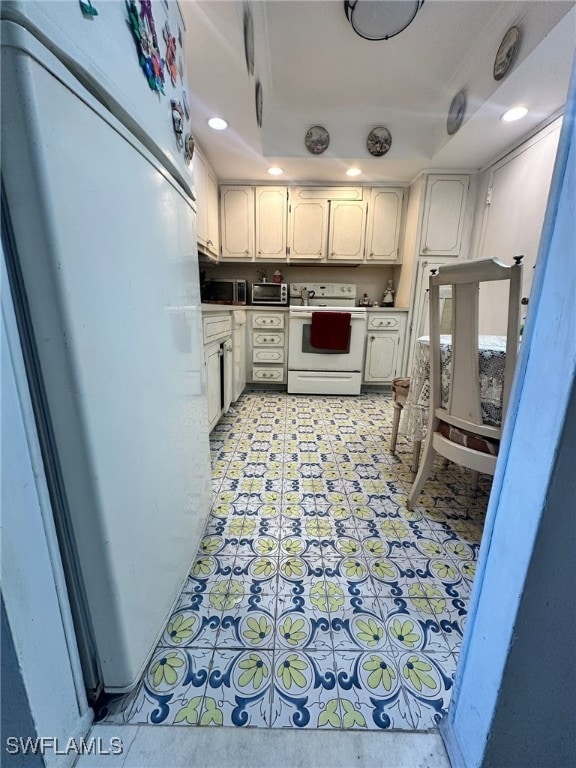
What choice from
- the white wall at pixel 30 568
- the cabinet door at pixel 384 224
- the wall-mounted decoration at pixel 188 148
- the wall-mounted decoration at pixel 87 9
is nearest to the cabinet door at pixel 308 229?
the cabinet door at pixel 384 224

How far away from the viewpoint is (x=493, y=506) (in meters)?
0.51

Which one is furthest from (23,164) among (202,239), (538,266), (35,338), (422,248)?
(422,248)

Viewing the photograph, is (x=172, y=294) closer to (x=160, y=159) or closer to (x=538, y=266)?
(x=160, y=159)

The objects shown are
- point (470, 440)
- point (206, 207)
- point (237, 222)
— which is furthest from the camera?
Result: point (237, 222)

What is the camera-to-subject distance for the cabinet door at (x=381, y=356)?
3.08m

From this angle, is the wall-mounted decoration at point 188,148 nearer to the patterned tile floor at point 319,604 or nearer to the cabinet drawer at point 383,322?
the patterned tile floor at point 319,604

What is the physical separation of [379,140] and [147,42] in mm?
2633

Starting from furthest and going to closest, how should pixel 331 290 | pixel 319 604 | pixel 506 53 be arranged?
pixel 331 290 < pixel 506 53 < pixel 319 604

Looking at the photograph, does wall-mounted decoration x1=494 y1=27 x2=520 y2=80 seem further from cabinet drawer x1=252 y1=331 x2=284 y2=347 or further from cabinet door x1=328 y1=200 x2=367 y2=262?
cabinet drawer x1=252 y1=331 x2=284 y2=347

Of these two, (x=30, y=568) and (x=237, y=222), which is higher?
(x=237, y=222)

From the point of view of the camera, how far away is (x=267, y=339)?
3.07m

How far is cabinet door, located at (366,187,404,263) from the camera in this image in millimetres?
3088

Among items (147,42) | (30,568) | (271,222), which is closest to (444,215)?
(271,222)

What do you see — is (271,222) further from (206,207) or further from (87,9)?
(87,9)
